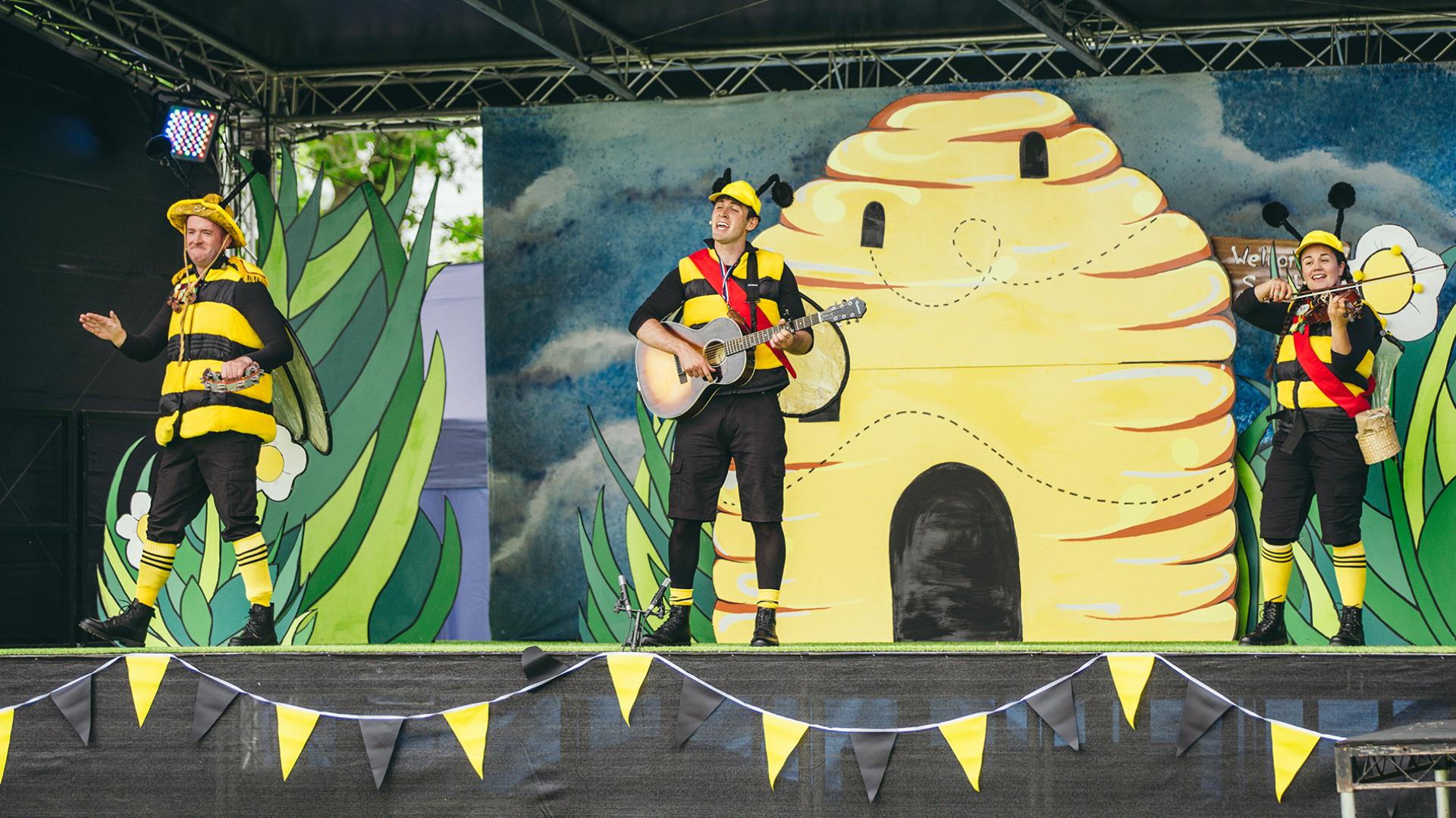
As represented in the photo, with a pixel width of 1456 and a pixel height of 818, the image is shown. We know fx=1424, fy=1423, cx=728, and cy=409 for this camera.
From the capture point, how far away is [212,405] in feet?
18.0

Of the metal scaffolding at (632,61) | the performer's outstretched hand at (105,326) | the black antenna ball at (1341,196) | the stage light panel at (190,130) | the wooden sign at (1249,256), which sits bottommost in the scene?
the performer's outstretched hand at (105,326)

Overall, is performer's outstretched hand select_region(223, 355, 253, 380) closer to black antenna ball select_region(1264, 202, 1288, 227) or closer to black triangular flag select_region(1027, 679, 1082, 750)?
black triangular flag select_region(1027, 679, 1082, 750)

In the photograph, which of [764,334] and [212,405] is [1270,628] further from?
[212,405]

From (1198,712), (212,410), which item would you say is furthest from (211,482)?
(1198,712)

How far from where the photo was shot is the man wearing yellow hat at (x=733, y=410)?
17.4 ft

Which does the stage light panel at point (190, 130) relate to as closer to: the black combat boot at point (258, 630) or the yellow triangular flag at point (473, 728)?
the black combat boot at point (258, 630)

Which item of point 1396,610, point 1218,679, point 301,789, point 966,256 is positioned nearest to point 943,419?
point 966,256

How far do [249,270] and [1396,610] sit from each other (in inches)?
211

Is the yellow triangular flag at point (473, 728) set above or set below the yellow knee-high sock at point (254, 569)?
below

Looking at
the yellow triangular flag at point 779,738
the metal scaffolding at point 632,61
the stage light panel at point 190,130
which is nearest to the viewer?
the yellow triangular flag at point 779,738

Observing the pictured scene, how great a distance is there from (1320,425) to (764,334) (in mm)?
2136

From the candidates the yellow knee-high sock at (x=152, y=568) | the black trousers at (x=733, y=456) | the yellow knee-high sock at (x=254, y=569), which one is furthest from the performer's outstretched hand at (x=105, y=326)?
the black trousers at (x=733, y=456)

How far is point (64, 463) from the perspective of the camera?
24.3ft

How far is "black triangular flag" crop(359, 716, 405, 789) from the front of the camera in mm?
4594
